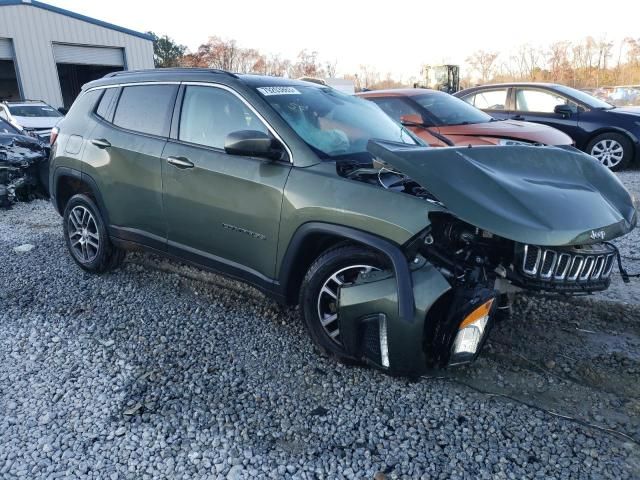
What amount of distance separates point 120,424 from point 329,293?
4.48 ft

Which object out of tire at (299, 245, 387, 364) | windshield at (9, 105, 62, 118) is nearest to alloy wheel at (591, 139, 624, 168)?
tire at (299, 245, 387, 364)

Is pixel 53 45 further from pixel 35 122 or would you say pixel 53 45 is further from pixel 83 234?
pixel 83 234

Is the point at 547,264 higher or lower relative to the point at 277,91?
lower

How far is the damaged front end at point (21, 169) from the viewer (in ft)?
25.9

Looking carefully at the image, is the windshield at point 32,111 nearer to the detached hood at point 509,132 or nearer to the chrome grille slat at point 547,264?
the detached hood at point 509,132

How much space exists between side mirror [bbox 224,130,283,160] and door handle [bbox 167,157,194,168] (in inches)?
21.7

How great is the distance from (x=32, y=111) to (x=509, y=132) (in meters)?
14.8

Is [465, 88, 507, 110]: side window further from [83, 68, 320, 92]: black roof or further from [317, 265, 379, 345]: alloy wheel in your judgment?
[317, 265, 379, 345]: alloy wheel

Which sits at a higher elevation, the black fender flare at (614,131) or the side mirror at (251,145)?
the side mirror at (251,145)

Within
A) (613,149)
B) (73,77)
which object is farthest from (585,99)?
(73,77)

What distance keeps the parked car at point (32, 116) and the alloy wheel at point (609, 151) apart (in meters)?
13.6

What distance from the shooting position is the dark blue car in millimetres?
8992

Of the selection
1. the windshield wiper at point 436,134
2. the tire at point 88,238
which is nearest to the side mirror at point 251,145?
the tire at point 88,238

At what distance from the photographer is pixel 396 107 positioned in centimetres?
767
